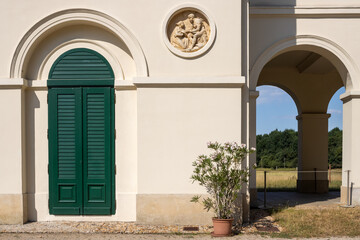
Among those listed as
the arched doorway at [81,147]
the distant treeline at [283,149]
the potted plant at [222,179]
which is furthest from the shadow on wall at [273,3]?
the distant treeline at [283,149]

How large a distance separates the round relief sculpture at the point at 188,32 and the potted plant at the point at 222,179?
230 centimetres

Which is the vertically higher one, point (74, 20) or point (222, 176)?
point (74, 20)

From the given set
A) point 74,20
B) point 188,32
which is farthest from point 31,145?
point 188,32

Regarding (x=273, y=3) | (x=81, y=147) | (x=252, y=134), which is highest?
(x=273, y=3)

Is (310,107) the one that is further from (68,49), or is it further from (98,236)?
(98,236)

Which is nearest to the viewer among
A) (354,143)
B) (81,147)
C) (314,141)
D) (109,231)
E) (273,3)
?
(109,231)

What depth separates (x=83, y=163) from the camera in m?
8.33

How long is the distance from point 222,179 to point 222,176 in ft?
0.30

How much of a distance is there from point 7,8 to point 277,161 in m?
32.6

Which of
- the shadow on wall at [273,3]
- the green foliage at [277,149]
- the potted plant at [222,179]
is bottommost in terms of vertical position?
the green foliage at [277,149]

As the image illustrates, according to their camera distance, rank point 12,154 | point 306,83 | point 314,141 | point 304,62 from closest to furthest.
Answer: point 12,154
point 304,62
point 314,141
point 306,83

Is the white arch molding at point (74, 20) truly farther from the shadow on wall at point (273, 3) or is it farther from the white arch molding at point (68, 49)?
the shadow on wall at point (273, 3)

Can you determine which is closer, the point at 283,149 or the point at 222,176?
the point at 222,176

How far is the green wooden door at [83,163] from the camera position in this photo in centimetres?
833
